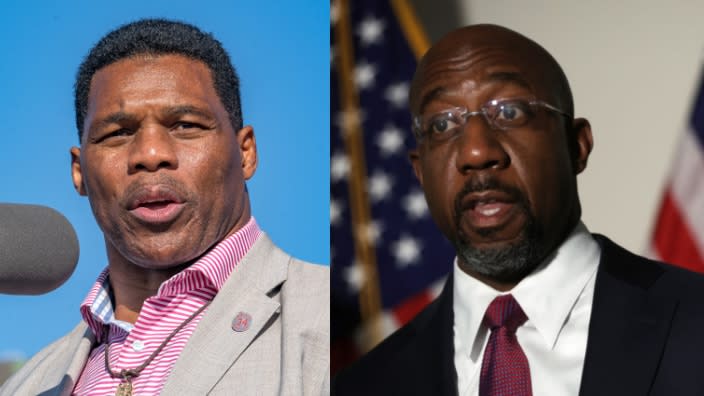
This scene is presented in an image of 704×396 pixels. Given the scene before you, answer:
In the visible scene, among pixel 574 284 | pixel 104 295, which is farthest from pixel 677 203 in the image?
pixel 104 295

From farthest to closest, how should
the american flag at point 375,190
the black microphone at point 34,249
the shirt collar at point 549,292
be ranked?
the american flag at point 375,190 < the shirt collar at point 549,292 < the black microphone at point 34,249

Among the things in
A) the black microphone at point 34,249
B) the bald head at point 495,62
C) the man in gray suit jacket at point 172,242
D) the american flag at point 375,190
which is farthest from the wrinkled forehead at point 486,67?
the black microphone at point 34,249

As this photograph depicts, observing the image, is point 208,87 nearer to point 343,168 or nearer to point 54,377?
point 343,168

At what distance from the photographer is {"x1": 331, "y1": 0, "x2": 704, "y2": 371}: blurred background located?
212cm

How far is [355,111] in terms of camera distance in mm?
2627

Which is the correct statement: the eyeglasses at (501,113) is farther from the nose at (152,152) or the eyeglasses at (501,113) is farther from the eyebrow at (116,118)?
the eyebrow at (116,118)

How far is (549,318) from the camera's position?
193 centimetres

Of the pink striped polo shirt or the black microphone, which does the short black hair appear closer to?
the pink striped polo shirt

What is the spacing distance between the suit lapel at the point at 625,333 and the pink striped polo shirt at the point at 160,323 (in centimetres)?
89

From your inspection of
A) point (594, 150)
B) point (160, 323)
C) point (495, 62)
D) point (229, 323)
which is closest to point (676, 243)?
point (594, 150)

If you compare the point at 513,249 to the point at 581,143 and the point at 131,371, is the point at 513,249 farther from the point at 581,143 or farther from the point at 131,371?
the point at 131,371

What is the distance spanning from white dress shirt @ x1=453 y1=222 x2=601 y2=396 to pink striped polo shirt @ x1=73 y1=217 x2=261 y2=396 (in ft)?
1.93

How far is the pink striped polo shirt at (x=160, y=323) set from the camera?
226cm

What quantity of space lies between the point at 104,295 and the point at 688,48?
59.4 inches
